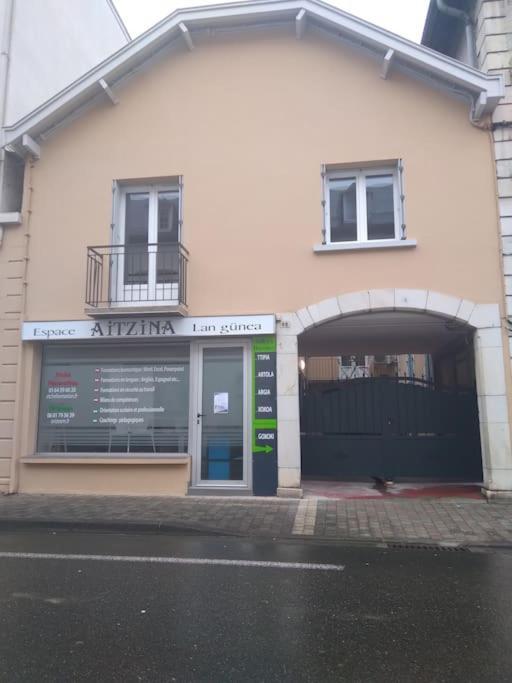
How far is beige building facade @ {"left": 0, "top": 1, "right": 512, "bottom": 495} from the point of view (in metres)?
8.55

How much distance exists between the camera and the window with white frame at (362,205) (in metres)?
8.98

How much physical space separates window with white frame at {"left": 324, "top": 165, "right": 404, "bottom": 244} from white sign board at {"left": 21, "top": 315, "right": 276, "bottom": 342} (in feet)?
6.32

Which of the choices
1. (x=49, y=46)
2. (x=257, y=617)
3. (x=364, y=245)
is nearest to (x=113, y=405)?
(x=364, y=245)

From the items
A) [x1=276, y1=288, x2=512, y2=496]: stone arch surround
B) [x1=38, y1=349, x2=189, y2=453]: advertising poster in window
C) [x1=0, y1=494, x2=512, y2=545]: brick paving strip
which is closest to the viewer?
[x1=0, y1=494, x2=512, y2=545]: brick paving strip

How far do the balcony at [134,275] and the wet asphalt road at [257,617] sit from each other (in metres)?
4.51

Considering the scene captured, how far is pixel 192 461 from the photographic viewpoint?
8.83 metres

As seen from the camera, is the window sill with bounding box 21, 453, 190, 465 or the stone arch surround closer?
the stone arch surround

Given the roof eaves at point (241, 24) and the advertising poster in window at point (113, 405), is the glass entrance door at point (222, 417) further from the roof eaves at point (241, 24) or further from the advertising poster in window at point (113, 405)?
the roof eaves at point (241, 24)

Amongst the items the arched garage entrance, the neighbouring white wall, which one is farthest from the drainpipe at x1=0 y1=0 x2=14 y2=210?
the arched garage entrance

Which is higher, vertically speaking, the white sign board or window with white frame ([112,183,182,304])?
window with white frame ([112,183,182,304])

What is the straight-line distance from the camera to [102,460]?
8.91 m

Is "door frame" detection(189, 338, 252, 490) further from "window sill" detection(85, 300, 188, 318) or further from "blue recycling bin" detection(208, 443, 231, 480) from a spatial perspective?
"window sill" detection(85, 300, 188, 318)

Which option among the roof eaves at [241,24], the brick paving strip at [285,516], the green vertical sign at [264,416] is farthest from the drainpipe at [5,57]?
the brick paving strip at [285,516]

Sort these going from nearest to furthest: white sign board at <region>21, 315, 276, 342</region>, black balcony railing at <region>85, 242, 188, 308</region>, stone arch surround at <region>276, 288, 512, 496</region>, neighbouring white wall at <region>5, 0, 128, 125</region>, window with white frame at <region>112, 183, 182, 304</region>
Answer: stone arch surround at <region>276, 288, 512, 496</region> < white sign board at <region>21, 315, 276, 342</region> < black balcony railing at <region>85, 242, 188, 308</region> < window with white frame at <region>112, 183, 182, 304</region> < neighbouring white wall at <region>5, 0, 128, 125</region>
